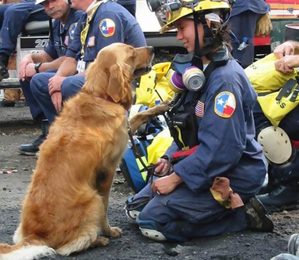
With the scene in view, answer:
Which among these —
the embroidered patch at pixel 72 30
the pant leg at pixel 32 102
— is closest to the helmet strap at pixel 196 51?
the embroidered patch at pixel 72 30

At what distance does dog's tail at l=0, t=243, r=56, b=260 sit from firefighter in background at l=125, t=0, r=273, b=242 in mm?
775

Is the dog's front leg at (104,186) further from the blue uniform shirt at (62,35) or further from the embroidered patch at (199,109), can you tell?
the blue uniform shirt at (62,35)

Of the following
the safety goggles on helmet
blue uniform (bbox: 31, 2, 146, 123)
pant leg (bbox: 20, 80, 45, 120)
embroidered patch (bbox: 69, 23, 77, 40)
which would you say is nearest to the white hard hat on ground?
the safety goggles on helmet

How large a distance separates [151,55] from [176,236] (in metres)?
1.40

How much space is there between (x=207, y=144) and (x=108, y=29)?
2400 mm

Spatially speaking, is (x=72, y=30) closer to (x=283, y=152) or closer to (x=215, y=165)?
(x=283, y=152)

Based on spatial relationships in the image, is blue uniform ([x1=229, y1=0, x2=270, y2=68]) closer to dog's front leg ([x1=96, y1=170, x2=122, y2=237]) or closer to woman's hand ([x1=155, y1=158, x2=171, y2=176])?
woman's hand ([x1=155, y1=158, x2=171, y2=176])

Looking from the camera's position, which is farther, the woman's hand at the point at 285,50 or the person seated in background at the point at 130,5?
the person seated in background at the point at 130,5

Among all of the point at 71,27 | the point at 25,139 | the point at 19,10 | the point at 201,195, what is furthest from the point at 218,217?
the point at 19,10

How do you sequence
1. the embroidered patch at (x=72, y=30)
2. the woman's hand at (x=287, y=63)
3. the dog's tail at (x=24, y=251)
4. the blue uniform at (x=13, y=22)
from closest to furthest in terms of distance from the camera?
the dog's tail at (x=24, y=251)
the woman's hand at (x=287, y=63)
the embroidered patch at (x=72, y=30)
the blue uniform at (x=13, y=22)

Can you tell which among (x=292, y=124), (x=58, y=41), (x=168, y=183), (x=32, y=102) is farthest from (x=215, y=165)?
(x=32, y=102)

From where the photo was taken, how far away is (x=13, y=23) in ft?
30.7

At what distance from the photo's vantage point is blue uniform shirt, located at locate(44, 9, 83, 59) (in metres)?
7.52

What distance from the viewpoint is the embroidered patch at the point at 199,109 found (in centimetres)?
466
